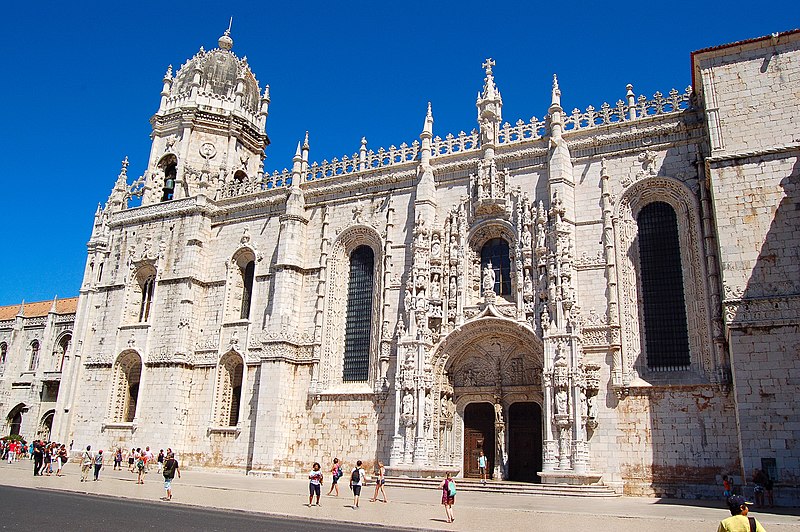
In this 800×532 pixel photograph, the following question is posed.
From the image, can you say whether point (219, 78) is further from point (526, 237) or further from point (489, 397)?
point (489, 397)

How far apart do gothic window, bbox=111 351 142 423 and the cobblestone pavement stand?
686 centimetres

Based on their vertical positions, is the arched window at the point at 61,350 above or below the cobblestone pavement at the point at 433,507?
above

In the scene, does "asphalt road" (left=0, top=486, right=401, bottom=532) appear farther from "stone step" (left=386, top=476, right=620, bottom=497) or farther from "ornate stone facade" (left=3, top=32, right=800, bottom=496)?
"ornate stone facade" (left=3, top=32, right=800, bottom=496)

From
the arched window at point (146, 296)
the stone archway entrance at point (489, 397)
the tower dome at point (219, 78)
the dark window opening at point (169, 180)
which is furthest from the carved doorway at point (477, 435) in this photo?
the tower dome at point (219, 78)

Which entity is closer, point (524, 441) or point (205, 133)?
point (524, 441)

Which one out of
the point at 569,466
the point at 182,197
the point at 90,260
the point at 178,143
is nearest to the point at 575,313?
the point at 569,466

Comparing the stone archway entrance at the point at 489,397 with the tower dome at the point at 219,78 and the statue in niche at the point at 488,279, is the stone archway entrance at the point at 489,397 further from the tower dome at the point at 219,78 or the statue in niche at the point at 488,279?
the tower dome at the point at 219,78

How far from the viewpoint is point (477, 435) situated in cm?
2497

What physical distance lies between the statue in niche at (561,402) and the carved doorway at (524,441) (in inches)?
82.8

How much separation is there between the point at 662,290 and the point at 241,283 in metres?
19.0

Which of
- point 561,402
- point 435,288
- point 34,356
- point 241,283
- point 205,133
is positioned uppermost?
point 205,133

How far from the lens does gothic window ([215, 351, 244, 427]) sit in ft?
96.6

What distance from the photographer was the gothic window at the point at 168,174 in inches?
1393

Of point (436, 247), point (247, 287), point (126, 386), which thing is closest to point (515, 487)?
point (436, 247)
